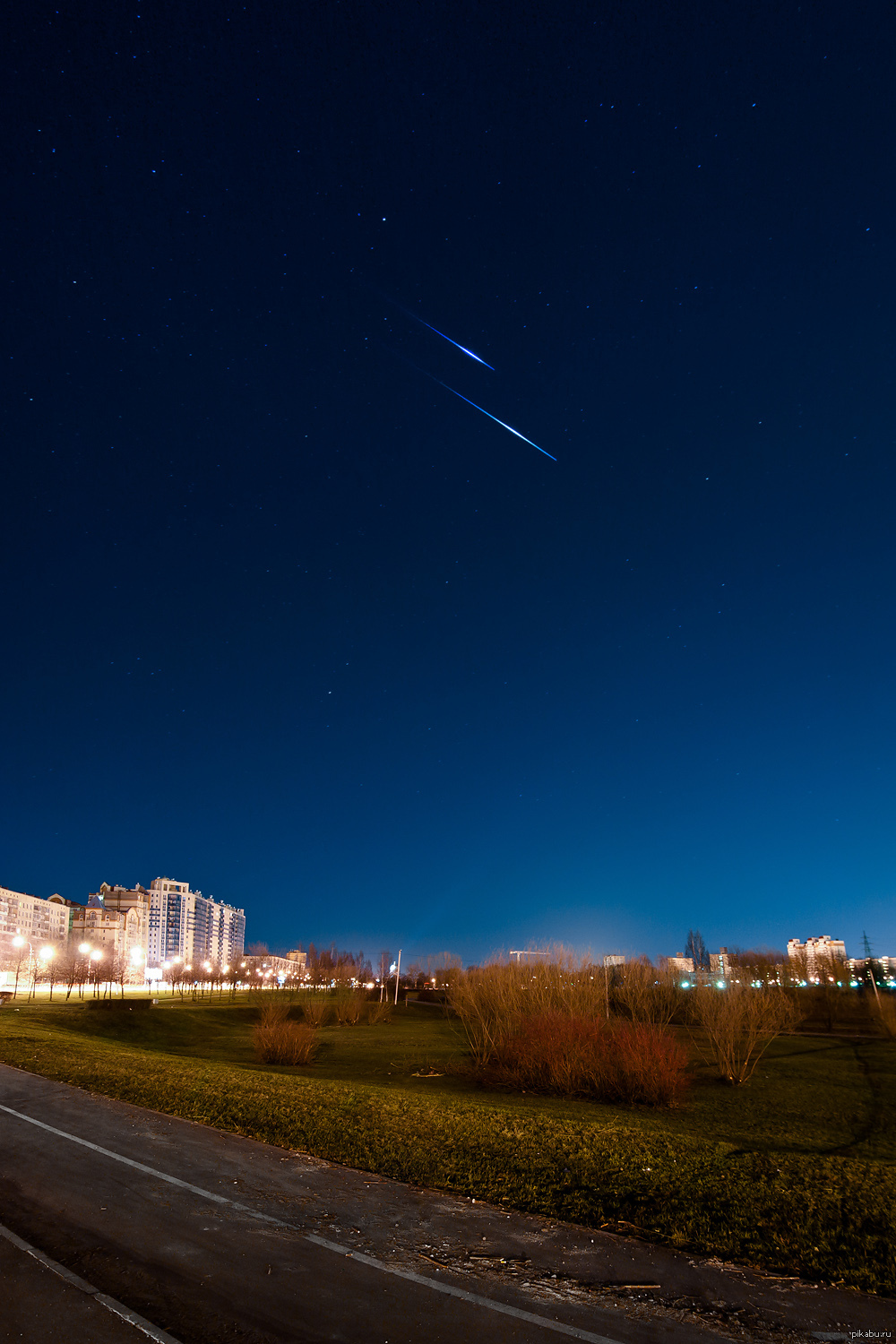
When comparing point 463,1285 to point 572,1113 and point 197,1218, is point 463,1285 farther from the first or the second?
point 572,1113

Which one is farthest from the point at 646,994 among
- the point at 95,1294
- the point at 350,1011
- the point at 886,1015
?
the point at 95,1294

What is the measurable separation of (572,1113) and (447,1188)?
8.01m

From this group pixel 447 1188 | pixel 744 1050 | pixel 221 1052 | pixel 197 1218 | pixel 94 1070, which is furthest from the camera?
pixel 221 1052

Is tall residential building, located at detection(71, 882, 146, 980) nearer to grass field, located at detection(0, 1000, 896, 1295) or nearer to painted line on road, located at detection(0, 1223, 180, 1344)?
grass field, located at detection(0, 1000, 896, 1295)

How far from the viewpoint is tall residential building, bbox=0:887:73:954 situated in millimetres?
149400

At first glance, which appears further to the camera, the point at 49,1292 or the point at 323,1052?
the point at 323,1052

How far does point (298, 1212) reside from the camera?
9266mm

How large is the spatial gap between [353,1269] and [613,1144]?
6.72 metres

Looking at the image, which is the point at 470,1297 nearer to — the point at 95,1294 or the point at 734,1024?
the point at 95,1294

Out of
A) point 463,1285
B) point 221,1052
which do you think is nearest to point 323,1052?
point 221,1052

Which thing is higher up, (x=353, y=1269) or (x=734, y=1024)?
(x=353, y=1269)

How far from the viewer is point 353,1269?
24.8 ft

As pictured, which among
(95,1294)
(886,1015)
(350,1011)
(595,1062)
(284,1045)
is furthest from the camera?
(350,1011)

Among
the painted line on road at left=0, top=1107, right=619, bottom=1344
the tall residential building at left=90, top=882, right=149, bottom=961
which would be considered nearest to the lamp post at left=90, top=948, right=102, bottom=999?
the tall residential building at left=90, top=882, right=149, bottom=961
